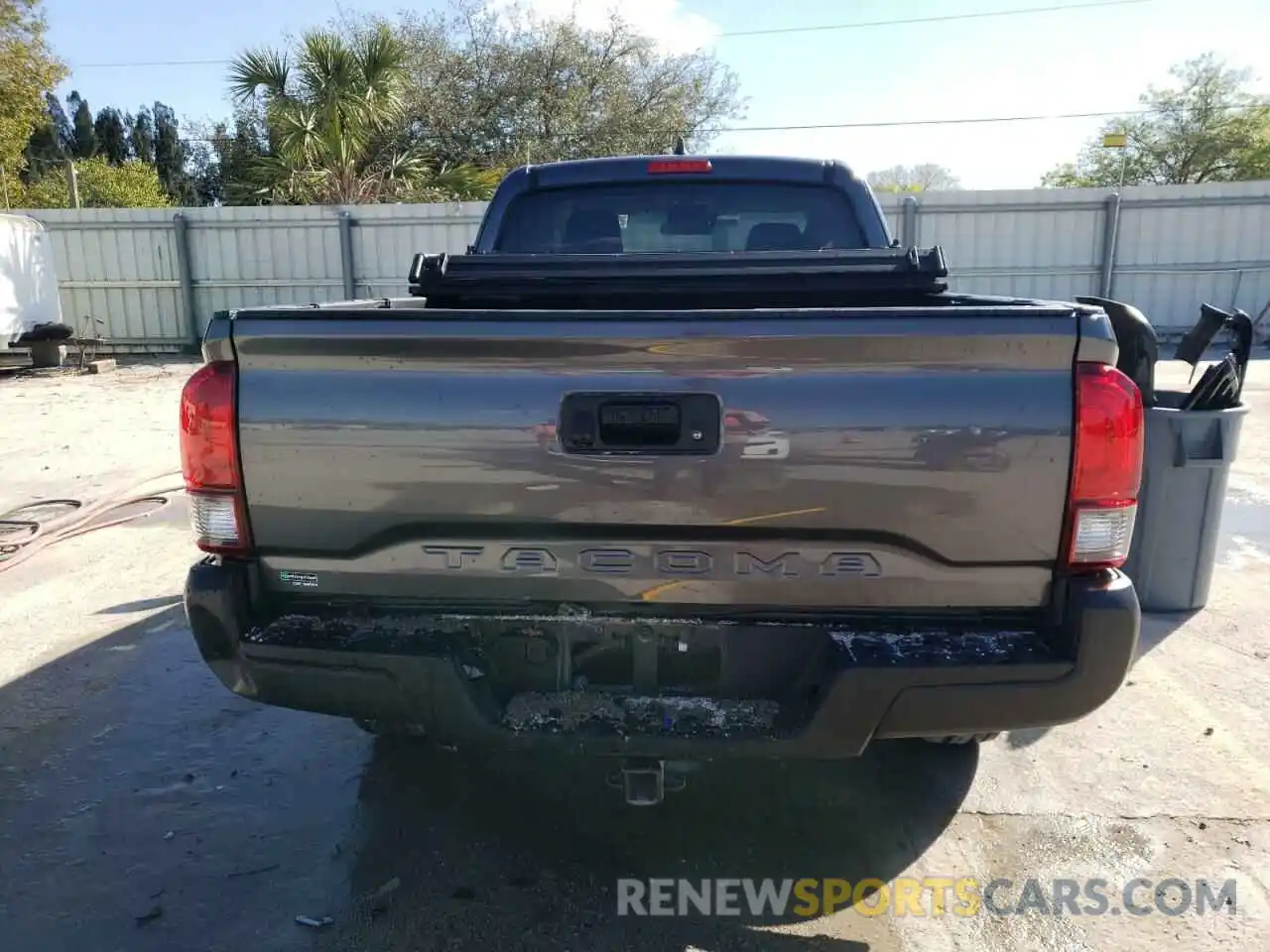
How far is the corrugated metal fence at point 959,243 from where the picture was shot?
51.9 ft

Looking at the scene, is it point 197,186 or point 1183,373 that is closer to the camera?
point 1183,373

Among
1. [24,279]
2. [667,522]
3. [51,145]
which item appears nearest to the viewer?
[667,522]

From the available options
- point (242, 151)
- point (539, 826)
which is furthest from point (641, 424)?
point (242, 151)

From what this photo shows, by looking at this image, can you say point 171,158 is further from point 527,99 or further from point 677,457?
point 677,457

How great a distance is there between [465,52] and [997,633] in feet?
78.2

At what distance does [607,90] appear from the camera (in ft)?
76.1

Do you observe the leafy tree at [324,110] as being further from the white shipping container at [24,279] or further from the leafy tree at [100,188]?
the leafy tree at [100,188]

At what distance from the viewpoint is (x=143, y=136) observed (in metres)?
40.7

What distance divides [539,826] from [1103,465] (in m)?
1.94

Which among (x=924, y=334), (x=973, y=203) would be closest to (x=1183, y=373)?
(x=973, y=203)

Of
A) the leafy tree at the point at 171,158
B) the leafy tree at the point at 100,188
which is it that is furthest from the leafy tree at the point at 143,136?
the leafy tree at the point at 100,188

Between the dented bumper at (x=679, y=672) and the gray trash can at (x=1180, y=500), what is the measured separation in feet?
7.82

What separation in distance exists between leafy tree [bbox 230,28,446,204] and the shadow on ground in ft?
48.4

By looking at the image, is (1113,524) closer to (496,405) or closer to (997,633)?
(997,633)
